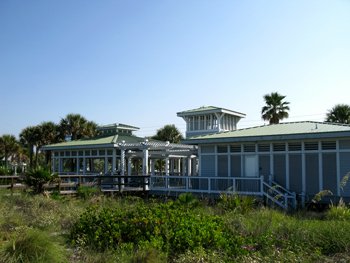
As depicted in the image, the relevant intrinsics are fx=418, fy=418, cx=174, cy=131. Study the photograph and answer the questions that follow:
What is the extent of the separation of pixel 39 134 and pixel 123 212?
4283 cm

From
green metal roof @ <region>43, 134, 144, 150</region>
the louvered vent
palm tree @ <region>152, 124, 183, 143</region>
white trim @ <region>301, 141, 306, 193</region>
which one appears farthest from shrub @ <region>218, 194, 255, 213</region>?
palm tree @ <region>152, 124, 183, 143</region>

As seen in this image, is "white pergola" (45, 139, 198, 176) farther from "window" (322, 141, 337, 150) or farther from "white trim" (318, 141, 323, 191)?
"window" (322, 141, 337, 150)

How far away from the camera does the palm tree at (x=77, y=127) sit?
45.5 metres

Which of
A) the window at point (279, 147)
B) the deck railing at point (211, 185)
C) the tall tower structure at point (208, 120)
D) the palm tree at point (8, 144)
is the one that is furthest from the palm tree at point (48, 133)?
the window at point (279, 147)

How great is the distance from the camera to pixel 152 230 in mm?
8711

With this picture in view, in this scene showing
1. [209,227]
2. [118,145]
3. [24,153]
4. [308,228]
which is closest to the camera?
[209,227]

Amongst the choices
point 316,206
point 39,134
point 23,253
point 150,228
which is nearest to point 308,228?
point 150,228

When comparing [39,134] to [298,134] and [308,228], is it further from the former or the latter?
[308,228]

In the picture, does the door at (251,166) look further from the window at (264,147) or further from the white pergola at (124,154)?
the white pergola at (124,154)

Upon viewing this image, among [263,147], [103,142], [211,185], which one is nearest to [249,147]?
[263,147]

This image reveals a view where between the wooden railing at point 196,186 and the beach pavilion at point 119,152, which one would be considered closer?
the wooden railing at point 196,186

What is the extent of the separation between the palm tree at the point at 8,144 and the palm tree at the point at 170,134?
20.4 metres

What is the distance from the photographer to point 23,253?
7.14 metres

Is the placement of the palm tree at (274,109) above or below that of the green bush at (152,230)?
above
